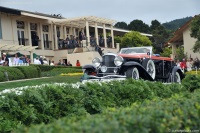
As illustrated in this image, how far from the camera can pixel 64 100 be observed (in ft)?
30.0

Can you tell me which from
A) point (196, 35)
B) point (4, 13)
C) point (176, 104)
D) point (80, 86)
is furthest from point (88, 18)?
point (176, 104)

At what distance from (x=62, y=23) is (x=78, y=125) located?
38738 mm

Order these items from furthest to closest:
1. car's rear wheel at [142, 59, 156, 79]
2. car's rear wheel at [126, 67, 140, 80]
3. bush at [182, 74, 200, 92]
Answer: car's rear wheel at [142, 59, 156, 79] → car's rear wheel at [126, 67, 140, 80] → bush at [182, 74, 200, 92]

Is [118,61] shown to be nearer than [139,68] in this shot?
Yes

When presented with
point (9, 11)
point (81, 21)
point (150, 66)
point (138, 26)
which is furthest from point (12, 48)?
point (138, 26)

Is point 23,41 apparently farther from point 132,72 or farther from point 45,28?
point 132,72

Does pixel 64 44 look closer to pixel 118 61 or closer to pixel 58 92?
pixel 118 61

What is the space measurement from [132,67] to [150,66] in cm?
158

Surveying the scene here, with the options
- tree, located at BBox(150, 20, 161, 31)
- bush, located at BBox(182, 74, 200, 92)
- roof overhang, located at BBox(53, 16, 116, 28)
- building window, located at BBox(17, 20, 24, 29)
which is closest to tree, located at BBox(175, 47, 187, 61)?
roof overhang, located at BBox(53, 16, 116, 28)

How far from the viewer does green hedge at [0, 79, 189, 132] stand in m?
8.18

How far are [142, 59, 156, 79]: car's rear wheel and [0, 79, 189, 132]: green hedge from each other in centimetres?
418

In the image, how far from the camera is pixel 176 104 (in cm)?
527

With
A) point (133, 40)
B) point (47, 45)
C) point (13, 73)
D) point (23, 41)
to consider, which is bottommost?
point (13, 73)

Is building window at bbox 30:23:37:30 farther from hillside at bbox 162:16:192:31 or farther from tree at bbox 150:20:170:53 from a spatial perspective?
hillside at bbox 162:16:192:31
